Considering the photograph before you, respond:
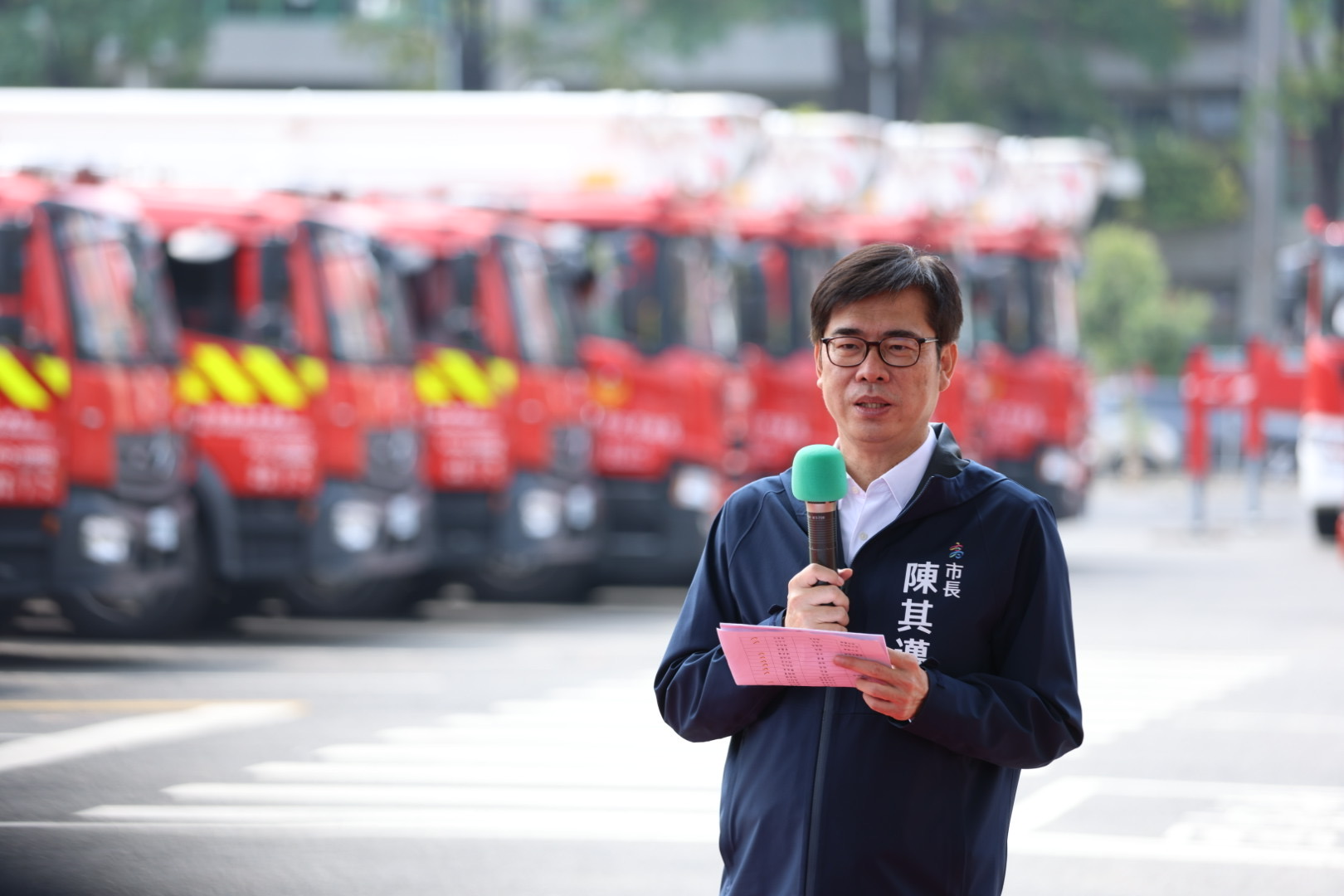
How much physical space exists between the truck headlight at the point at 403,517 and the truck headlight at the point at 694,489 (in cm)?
234

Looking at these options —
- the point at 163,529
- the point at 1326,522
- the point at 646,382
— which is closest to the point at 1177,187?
the point at 1326,522

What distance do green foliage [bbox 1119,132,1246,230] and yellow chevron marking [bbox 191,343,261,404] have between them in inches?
1551

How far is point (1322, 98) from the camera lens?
4281 centimetres

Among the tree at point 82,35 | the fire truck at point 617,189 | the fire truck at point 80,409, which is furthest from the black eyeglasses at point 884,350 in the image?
the tree at point 82,35

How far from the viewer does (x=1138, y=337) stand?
40.6m

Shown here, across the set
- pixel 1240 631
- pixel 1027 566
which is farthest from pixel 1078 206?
pixel 1027 566

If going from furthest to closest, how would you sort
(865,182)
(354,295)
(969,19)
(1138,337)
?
(969,19), (1138,337), (865,182), (354,295)

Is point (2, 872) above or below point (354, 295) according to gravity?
below

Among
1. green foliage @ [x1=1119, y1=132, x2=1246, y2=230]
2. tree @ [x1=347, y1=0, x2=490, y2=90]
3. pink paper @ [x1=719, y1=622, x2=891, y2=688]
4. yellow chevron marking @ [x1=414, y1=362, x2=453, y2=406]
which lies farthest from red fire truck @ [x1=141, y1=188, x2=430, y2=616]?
green foliage @ [x1=1119, y1=132, x2=1246, y2=230]

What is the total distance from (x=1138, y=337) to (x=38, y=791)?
33.5 metres

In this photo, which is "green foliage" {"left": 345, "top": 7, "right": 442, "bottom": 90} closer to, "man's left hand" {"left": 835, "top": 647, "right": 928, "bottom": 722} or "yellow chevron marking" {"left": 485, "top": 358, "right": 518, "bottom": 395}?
"yellow chevron marking" {"left": 485, "top": 358, "right": 518, "bottom": 395}

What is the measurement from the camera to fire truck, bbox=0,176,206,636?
42.7ft

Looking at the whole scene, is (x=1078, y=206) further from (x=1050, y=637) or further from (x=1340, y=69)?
(x=1050, y=637)

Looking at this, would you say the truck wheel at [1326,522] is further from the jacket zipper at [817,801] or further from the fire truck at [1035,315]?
the jacket zipper at [817,801]
